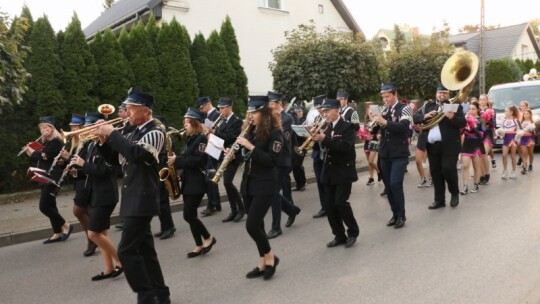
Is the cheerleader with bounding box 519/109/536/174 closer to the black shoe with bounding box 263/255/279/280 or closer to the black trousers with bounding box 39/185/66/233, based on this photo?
the black shoe with bounding box 263/255/279/280

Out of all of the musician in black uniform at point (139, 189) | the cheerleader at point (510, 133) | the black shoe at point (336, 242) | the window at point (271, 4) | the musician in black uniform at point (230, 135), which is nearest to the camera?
the musician in black uniform at point (139, 189)

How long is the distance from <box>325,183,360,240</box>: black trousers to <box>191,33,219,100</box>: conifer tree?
29.8ft

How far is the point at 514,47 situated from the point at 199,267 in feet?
146

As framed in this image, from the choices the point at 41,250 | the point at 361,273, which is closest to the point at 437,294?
the point at 361,273

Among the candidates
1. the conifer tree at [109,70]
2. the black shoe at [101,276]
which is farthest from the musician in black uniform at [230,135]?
the conifer tree at [109,70]

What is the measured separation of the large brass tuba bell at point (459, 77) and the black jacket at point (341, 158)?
2464 mm

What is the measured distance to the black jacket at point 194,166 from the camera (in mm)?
6082

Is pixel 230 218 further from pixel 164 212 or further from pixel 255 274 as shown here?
pixel 255 274

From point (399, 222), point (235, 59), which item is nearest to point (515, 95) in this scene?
point (235, 59)

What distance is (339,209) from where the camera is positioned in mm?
6004

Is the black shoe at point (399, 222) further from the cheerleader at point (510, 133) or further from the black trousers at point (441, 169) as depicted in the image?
the cheerleader at point (510, 133)

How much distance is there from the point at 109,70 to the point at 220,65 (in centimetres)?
A: 367

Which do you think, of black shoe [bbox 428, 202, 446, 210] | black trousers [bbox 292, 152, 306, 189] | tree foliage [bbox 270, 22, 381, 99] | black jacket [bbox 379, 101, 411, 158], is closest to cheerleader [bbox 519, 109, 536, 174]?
black shoe [bbox 428, 202, 446, 210]

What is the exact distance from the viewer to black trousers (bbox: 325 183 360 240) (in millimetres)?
5969
